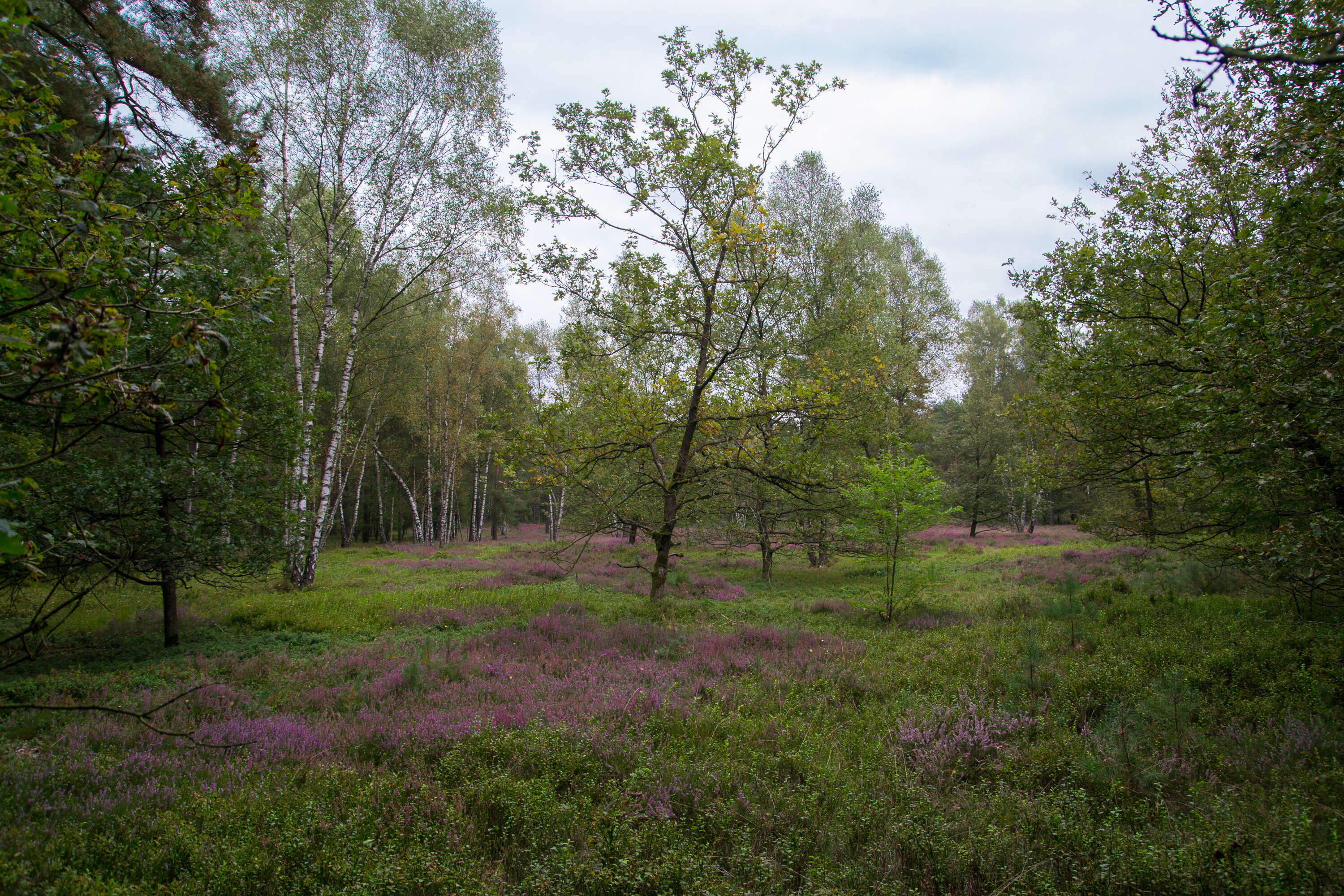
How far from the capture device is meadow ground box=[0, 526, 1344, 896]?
3.43 m

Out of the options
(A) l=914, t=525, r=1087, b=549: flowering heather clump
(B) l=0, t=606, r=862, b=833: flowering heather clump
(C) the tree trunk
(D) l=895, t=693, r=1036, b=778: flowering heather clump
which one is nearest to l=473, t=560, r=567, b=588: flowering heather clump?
(B) l=0, t=606, r=862, b=833: flowering heather clump

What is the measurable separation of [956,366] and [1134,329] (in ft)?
88.3

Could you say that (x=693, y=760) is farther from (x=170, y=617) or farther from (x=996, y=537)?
(x=996, y=537)

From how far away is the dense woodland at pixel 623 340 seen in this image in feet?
10.6

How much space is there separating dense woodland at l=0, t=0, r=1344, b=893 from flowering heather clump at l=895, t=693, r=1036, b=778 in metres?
0.25

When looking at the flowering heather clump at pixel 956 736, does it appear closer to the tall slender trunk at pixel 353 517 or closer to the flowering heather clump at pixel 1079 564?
the flowering heather clump at pixel 1079 564

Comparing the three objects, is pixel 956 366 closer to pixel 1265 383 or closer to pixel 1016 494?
pixel 1016 494

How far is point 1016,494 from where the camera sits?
39.3 meters

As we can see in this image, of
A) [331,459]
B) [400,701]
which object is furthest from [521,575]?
[400,701]

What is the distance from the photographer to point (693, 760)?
5016mm

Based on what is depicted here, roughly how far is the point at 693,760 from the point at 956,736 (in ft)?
8.19

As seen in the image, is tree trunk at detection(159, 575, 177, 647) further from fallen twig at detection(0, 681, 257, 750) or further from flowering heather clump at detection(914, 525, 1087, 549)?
flowering heather clump at detection(914, 525, 1087, 549)

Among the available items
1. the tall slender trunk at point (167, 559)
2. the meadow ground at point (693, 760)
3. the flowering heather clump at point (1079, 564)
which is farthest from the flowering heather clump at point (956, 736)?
the flowering heather clump at point (1079, 564)

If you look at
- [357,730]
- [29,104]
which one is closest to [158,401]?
[29,104]
